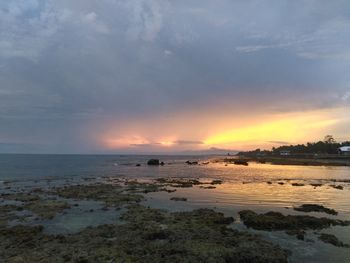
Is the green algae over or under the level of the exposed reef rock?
over

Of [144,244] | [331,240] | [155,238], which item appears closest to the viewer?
[144,244]

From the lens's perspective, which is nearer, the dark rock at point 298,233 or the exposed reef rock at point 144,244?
the exposed reef rock at point 144,244

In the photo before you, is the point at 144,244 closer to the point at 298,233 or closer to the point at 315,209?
the point at 298,233

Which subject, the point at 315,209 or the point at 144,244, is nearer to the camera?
the point at 144,244

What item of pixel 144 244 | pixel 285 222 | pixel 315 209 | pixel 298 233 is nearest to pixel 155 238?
pixel 144 244

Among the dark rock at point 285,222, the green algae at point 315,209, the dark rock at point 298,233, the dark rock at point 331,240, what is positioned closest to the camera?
the dark rock at point 331,240

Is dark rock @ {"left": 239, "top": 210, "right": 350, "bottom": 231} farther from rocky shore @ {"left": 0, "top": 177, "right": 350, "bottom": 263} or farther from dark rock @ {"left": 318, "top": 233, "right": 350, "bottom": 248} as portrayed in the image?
dark rock @ {"left": 318, "top": 233, "right": 350, "bottom": 248}

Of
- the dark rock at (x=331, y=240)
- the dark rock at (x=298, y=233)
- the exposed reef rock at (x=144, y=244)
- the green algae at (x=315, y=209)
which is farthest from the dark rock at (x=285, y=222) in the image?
the green algae at (x=315, y=209)

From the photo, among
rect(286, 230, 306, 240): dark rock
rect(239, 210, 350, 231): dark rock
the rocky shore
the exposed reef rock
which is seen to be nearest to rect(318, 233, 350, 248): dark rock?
the rocky shore

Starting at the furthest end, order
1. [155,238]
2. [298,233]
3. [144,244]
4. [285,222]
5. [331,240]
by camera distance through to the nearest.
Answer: [285,222] < [298,233] < [155,238] < [331,240] < [144,244]

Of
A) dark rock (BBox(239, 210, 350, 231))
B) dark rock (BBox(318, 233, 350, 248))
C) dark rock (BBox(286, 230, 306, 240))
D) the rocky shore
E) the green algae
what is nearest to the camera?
the rocky shore

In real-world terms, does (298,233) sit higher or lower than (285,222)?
lower

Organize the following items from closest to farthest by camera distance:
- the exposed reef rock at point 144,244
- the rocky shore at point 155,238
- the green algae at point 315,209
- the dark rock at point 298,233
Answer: the exposed reef rock at point 144,244
the rocky shore at point 155,238
the dark rock at point 298,233
the green algae at point 315,209

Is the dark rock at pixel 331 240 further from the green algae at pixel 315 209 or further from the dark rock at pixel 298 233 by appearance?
the green algae at pixel 315 209
